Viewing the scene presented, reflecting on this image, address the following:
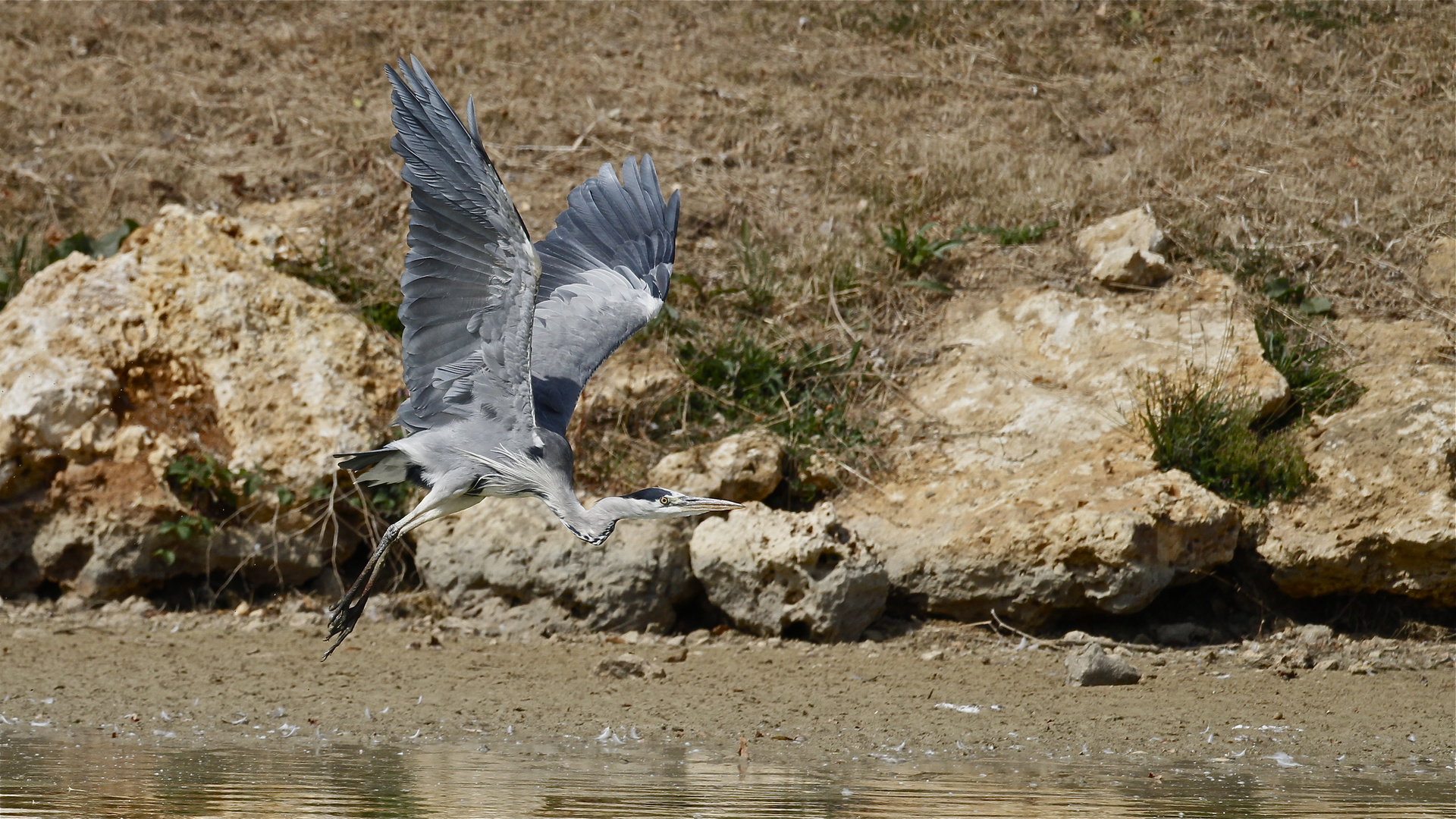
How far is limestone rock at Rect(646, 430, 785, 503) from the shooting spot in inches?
269

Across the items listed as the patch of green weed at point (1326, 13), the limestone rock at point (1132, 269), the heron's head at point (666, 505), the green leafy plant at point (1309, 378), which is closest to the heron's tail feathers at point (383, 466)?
the heron's head at point (666, 505)

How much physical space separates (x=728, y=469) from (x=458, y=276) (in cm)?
262

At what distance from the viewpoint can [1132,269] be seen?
8047 mm

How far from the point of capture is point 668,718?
5457 millimetres

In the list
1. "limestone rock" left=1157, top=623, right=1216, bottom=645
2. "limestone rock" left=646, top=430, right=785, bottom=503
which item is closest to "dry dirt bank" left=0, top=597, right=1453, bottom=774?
"limestone rock" left=1157, top=623, right=1216, bottom=645

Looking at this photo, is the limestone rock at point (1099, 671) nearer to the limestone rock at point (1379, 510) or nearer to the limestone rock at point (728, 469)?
the limestone rock at point (1379, 510)

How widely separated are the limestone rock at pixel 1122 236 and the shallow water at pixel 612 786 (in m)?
4.08

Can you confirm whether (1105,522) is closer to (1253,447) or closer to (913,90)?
(1253,447)

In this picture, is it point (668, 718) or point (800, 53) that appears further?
point (800, 53)

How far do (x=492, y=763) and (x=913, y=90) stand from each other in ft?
26.6

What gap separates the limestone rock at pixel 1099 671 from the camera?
5.85m

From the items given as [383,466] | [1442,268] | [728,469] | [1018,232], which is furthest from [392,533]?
[1442,268]

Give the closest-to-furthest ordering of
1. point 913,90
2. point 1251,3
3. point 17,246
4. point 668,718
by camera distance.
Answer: point 668,718 → point 17,246 → point 913,90 → point 1251,3

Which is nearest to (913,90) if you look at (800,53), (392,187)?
(800,53)
